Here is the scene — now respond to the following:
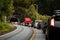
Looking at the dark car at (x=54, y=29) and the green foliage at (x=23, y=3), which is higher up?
the green foliage at (x=23, y=3)

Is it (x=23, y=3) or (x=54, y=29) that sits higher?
(x=23, y=3)

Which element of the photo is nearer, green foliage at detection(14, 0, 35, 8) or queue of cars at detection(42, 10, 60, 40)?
queue of cars at detection(42, 10, 60, 40)

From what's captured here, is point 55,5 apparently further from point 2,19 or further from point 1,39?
point 1,39

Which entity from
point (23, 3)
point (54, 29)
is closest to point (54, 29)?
point (54, 29)

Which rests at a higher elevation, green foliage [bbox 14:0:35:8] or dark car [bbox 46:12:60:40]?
green foliage [bbox 14:0:35:8]

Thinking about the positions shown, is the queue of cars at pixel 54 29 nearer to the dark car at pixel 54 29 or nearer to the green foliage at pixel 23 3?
the dark car at pixel 54 29

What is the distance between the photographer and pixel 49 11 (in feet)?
283

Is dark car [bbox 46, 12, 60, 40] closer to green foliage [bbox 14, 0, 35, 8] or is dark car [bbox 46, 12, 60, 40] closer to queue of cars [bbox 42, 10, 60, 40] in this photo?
queue of cars [bbox 42, 10, 60, 40]

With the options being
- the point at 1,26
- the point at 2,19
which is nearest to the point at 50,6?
the point at 2,19

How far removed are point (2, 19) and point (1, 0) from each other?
35.4ft

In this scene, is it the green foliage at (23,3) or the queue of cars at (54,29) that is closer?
the queue of cars at (54,29)

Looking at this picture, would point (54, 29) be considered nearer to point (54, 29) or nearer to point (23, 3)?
point (54, 29)

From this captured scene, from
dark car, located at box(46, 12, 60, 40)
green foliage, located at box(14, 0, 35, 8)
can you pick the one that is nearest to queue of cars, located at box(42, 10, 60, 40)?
dark car, located at box(46, 12, 60, 40)

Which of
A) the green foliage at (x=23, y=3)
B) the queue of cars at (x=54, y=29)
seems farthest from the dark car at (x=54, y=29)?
the green foliage at (x=23, y=3)
